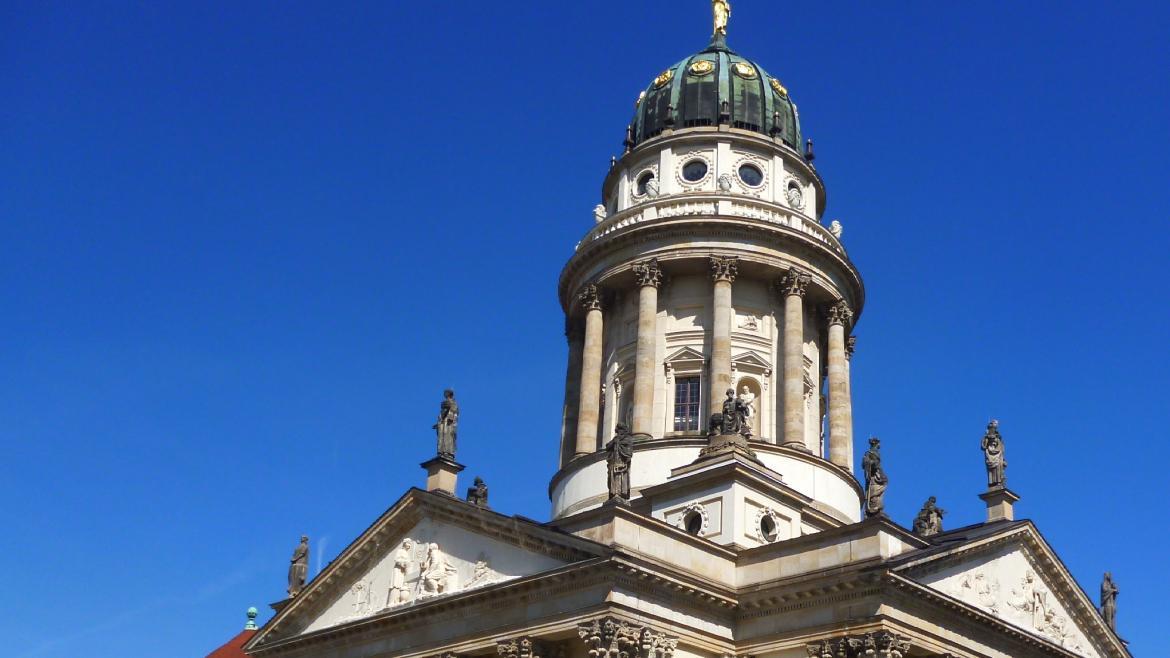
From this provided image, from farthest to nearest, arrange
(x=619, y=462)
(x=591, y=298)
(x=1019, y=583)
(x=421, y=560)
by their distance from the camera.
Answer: (x=591, y=298) < (x=421, y=560) < (x=1019, y=583) < (x=619, y=462)

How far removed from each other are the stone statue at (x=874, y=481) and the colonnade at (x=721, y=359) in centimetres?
845

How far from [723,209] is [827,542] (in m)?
16.9

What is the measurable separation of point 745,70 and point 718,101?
2081mm

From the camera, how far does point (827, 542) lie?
32250mm

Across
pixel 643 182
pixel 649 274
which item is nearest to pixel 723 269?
pixel 649 274

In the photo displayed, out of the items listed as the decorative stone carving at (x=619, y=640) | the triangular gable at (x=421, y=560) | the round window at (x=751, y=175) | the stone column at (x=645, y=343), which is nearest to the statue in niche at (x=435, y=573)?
the triangular gable at (x=421, y=560)

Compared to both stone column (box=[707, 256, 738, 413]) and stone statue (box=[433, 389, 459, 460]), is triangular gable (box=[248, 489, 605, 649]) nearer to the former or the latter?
stone statue (box=[433, 389, 459, 460])

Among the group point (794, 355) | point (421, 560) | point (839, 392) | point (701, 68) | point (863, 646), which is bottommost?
point (863, 646)

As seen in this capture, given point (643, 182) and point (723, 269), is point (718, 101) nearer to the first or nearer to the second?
point (643, 182)

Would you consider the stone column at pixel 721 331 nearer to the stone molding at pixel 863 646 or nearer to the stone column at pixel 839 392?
the stone column at pixel 839 392

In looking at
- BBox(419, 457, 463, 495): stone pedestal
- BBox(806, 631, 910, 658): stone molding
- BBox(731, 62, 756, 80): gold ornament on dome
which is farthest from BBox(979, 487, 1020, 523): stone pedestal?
BBox(731, 62, 756, 80): gold ornament on dome

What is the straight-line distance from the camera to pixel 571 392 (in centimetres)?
4800

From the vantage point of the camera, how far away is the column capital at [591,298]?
4656 cm

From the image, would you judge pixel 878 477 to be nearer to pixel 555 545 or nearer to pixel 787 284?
pixel 555 545
